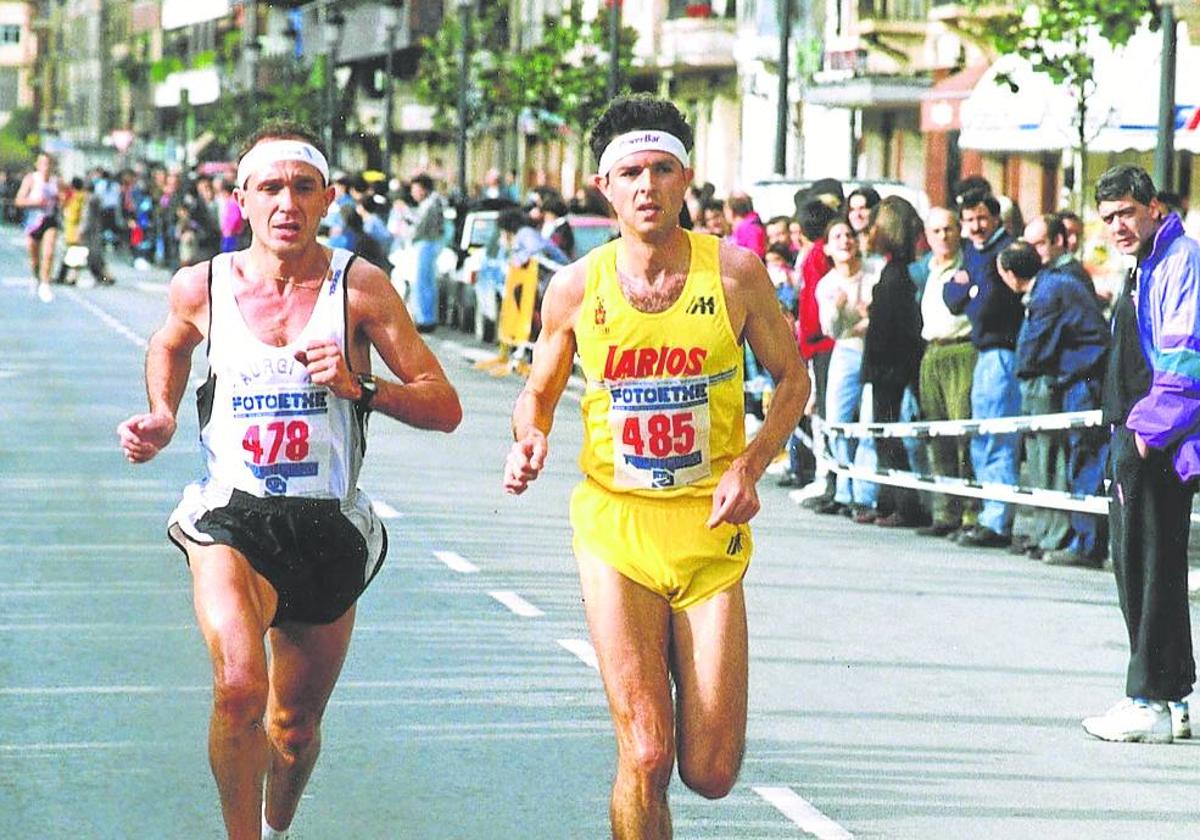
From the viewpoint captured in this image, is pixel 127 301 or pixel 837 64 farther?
pixel 837 64

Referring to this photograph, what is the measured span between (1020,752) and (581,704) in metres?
1.49

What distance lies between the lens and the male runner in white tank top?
7.16 m

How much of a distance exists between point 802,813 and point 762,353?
171 centimetres

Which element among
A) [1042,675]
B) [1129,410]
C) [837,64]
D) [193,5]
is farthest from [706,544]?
[193,5]

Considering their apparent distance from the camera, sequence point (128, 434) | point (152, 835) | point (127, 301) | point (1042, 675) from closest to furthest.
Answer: point (128, 434), point (152, 835), point (1042, 675), point (127, 301)

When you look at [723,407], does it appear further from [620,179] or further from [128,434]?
Result: [128,434]

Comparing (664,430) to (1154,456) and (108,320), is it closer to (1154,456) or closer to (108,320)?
(1154,456)

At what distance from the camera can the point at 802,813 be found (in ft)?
27.8

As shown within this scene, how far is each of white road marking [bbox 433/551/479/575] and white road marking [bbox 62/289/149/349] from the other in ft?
54.8

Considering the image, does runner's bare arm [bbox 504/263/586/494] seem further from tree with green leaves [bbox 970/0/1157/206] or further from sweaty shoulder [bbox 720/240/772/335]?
tree with green leaves [bbox 970/0/1157/206]

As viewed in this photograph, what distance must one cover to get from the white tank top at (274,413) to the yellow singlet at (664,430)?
0.56 meters

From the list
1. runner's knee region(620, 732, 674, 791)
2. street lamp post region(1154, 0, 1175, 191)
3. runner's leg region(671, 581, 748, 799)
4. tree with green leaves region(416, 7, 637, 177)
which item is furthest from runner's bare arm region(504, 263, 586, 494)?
tree with green leaves region(416, 7, 637, 177)

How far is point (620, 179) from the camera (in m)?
7.16

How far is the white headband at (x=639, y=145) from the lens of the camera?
713 cm
